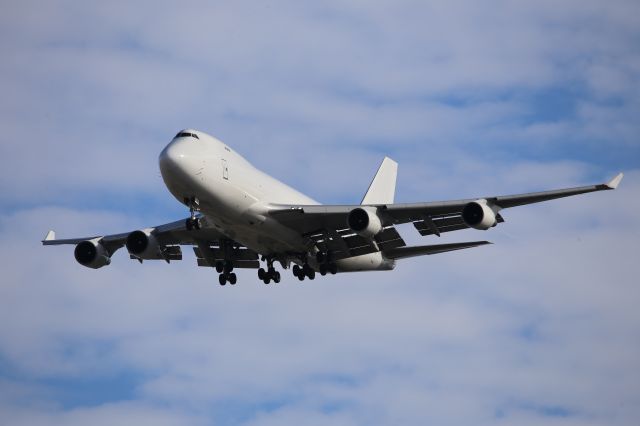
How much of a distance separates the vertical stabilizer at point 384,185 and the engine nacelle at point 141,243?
12.0 m

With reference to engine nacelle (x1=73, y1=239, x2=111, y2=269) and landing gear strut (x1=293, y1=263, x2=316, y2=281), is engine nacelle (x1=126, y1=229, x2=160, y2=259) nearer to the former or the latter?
engine nacelle (x1=73, y1=239, x2=111, y2=269)

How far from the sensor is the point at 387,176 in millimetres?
58000

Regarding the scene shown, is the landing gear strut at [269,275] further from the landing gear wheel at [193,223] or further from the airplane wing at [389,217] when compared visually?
the landing gear wheel at [193,223]

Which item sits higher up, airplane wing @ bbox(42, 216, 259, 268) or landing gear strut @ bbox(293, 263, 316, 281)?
airplane wing @ bbox(42, 216, 259, 268)

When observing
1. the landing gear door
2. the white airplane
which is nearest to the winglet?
the white airplane

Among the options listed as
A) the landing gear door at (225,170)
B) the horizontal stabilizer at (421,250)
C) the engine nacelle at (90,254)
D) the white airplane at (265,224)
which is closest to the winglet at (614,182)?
the white airplane at (265,224)

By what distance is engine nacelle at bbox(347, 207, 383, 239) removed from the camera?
4400cm

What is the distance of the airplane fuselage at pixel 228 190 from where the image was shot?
42.5 meters

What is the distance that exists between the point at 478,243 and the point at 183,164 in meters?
12.7

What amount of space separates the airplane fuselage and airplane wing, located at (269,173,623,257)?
709 mm

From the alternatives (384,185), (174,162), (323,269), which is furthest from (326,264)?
(384,185)

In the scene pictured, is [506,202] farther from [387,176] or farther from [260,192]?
[387,176]

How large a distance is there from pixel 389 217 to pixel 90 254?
15.4m

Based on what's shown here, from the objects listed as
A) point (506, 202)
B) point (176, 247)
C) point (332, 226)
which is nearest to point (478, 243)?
point (506, 202)
